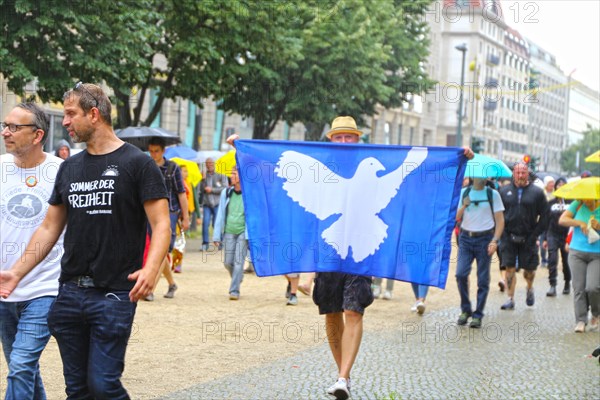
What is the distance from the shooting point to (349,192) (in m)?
8.63

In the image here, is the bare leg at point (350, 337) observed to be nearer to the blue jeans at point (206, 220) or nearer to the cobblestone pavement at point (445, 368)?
the cobblestone pavement at point (445, 368)

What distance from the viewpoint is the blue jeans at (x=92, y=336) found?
523 cm

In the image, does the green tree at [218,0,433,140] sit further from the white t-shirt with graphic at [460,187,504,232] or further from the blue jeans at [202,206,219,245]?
the white t-shirt with graphic at [460,187,504,232]

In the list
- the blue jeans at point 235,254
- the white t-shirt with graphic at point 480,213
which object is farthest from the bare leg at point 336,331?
the blue jeans at point 235,254

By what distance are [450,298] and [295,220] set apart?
28.7ft

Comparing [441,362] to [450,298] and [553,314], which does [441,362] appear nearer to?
[553,314]

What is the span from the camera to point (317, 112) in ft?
Result: 115

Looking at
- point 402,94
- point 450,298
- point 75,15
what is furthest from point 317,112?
point 450,298

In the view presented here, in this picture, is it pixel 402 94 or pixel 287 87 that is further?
pixel 402 94

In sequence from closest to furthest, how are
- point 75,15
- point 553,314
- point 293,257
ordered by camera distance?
point 293,257
point 553,314
point 75,15

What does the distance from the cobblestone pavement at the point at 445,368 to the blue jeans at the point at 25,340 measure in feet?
6.36

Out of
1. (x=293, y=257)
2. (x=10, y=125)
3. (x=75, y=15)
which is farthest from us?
(x=75, y=15)

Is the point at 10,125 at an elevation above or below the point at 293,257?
above

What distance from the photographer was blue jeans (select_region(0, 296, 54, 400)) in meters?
5.71
